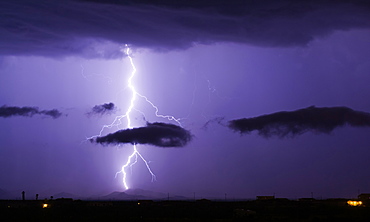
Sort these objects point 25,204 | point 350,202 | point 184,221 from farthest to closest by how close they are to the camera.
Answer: point 25,204 → point 350,202 → point 184,221

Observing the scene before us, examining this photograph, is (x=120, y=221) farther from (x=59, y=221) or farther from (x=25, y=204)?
(x=25, y=204)

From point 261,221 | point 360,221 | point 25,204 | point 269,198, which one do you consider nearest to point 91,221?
point 261,221

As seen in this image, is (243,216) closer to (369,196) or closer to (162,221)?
(162,221)

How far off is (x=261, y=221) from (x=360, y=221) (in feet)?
32.2

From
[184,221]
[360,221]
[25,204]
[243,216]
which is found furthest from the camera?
[25,204]

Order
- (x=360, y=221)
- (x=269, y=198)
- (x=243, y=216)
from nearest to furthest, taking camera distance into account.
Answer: (x=360, y=221)
(x=243, y=216)
(x=269, y=198)

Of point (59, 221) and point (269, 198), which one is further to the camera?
point (269, 198)

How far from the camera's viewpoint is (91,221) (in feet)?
182

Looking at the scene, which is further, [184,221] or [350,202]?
[350,202]

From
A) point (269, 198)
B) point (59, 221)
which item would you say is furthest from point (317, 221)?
point (269, 198)

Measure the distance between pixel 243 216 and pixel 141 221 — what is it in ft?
46.9

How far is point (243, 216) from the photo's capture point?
208ft

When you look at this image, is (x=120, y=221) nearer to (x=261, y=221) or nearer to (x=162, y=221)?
(x=162, y=221)

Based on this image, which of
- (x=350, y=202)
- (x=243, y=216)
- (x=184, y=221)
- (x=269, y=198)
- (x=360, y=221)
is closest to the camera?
(x=360, y=221)
